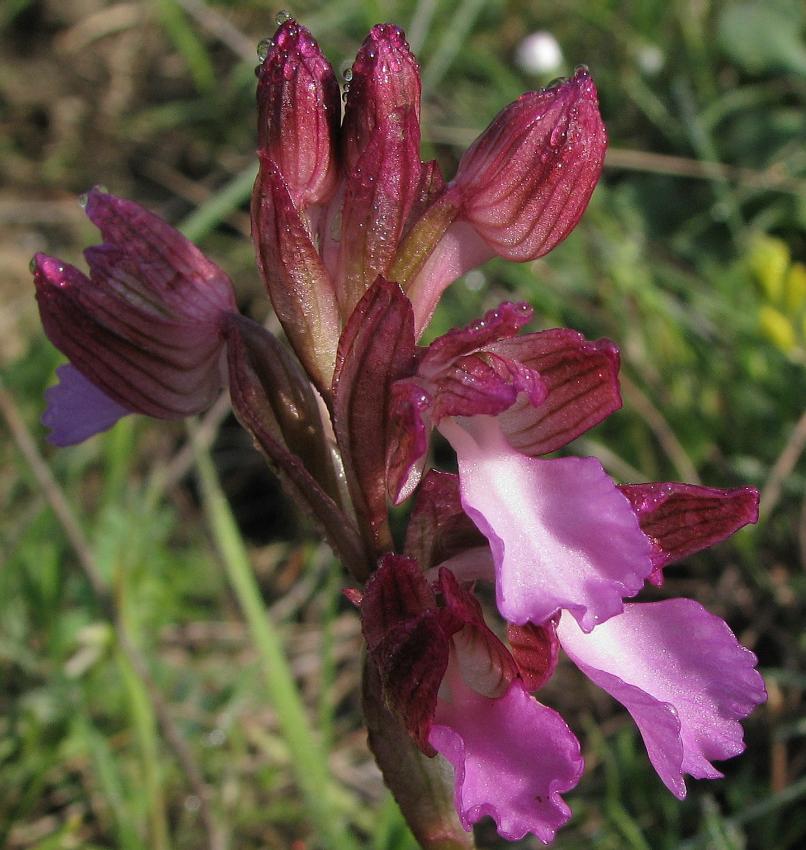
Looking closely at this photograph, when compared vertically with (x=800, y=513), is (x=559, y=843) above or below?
below

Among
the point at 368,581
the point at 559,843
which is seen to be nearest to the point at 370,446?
the point at 368,581

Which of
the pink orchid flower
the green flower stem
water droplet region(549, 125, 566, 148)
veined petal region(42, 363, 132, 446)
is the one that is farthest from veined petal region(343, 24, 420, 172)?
the green flower stem

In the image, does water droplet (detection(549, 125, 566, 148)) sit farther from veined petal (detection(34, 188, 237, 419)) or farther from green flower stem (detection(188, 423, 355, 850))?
green flower stem (detection(188, 423, 355, 850))

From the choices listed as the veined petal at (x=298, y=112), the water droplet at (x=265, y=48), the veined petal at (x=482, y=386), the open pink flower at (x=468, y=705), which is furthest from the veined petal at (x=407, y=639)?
the water droplet at (x=265, y=48)

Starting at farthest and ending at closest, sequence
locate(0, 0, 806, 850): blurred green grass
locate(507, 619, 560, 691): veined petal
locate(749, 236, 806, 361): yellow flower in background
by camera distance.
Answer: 1. locate(749, 236, 806, 361): yellow flower in background
2. locate(0, 0, 806, 850): blurred green grass
3. locate(507, 619, 560, 691): veined petal

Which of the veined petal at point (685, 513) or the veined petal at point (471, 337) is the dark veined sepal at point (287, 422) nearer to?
the veined petal at point (471, 337)

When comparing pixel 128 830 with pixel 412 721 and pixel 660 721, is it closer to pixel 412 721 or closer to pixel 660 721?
pixel 412 721

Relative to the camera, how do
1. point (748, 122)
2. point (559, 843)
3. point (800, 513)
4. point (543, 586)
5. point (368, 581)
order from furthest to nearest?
point (748, 122) → point (800, 513) → point (559, 843) → point (368, 581) → point (543, 586)
